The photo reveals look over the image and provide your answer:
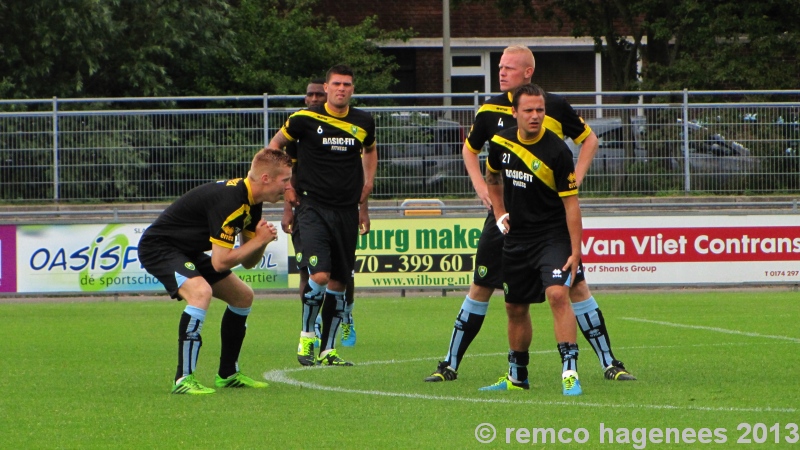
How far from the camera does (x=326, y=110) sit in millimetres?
10500

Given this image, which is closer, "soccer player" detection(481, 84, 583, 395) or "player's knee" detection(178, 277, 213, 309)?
"soccer player" detection(481, 84, 583, 395)

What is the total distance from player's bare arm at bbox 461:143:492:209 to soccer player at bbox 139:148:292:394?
1.45 meters

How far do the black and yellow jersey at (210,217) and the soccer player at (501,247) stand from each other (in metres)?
1.68

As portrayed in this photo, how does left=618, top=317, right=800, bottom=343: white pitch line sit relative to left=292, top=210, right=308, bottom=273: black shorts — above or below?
below

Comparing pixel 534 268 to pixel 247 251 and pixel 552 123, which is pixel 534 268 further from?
pixel 247 251

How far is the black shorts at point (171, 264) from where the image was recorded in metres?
8.56

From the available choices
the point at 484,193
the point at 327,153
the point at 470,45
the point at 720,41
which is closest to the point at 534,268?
the point at 484,193

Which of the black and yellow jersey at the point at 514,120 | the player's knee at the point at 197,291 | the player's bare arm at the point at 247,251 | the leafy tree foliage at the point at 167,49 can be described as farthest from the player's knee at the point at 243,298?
the leafy tree foliage at the point at 167,49

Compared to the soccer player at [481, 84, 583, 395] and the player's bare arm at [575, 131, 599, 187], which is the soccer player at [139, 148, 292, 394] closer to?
the soccer player at [481, 84, 583, 395]

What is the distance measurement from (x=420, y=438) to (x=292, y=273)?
12.0m

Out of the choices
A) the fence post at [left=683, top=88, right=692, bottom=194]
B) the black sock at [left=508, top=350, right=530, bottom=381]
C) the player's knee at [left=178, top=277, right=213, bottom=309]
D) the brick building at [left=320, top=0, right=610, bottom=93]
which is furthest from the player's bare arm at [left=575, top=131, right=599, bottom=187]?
the brick building at [left=320, top=0, right=610, bottom=93]

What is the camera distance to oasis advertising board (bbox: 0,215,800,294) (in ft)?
60.6

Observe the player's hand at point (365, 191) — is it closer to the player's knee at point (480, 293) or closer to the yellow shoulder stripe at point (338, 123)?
the yellow shoulder stripe at point (338, 123)

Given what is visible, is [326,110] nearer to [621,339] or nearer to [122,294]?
[621,339]
